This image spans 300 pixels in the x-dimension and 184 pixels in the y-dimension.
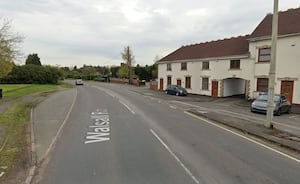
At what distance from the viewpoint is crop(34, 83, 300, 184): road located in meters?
6.10

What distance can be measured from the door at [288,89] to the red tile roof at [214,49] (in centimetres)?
678

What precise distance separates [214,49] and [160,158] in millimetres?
32006

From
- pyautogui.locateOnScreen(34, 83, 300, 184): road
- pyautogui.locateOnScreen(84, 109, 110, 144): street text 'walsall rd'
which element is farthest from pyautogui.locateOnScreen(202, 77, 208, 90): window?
pyautogui.locateOnScreen(34, 83, 300, 184): road

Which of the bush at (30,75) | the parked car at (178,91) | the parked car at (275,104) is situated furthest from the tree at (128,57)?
the parked car at (275,104)

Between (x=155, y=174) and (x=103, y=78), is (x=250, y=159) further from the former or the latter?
(x=103, y=78)

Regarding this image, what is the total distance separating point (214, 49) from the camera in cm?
3716

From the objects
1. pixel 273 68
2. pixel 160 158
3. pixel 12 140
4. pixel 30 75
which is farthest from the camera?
pixel 30 75

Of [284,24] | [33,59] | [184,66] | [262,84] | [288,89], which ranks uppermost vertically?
[33,59]

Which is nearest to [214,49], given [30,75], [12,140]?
[12,140]

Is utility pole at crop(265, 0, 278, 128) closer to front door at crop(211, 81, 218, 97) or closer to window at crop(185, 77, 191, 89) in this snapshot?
front door at crop(211, 81, 218, 97)

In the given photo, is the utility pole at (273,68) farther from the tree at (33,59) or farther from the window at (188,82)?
the tree at (33,59)

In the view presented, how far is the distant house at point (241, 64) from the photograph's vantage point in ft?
81.7

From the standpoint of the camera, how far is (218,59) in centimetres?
3378

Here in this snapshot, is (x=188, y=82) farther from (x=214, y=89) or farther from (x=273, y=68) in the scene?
(x=273, y=68)
